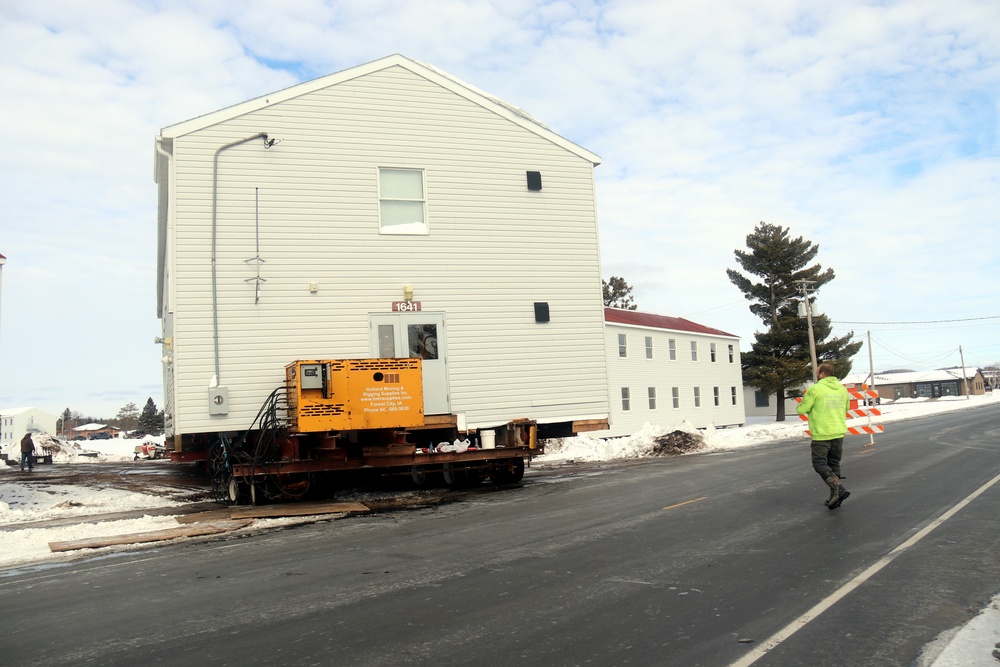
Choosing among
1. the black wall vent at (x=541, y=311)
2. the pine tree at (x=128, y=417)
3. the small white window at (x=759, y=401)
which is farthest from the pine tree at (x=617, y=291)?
the pine tree at (x=128, y=417)

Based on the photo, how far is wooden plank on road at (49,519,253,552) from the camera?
→ 29.4 ft

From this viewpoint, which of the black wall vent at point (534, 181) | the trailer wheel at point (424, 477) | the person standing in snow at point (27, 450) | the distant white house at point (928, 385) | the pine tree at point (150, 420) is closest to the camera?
the trailer wheel at point (424, 477)

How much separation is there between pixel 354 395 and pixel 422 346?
2640 millimetres

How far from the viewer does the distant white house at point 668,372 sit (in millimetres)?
35906

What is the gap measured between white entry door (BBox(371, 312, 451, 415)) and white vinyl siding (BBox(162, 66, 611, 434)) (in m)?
0.17

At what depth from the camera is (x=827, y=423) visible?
383 inches

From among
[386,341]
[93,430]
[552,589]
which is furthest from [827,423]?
[93,430]

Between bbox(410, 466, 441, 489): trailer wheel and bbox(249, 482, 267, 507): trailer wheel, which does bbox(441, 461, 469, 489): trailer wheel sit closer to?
bbox(410, 466, 441, 489): trailer wheel

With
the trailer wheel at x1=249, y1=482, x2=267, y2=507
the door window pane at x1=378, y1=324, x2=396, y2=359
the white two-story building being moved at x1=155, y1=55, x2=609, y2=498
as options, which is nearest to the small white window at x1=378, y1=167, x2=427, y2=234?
the white two-story building being moved at x1=155, y1=55, x2=609, y2=498

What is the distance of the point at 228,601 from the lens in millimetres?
6125

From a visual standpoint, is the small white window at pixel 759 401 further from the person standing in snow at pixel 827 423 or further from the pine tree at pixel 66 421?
the pine tree at pixel 66 421

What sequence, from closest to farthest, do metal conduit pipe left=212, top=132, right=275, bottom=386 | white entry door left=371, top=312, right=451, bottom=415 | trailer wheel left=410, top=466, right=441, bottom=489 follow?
metal conduit pipe left=212, top=132, right=275, bottom=386 < trailer wheel left=410, top=466, right=441, bottom=489 < white entry door left=371, top=312, right=451, bottom=415

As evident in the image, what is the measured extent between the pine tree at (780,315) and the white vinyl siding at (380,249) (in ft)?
108

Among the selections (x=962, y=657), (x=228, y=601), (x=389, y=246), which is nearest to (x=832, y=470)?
(x=962, y=657)
